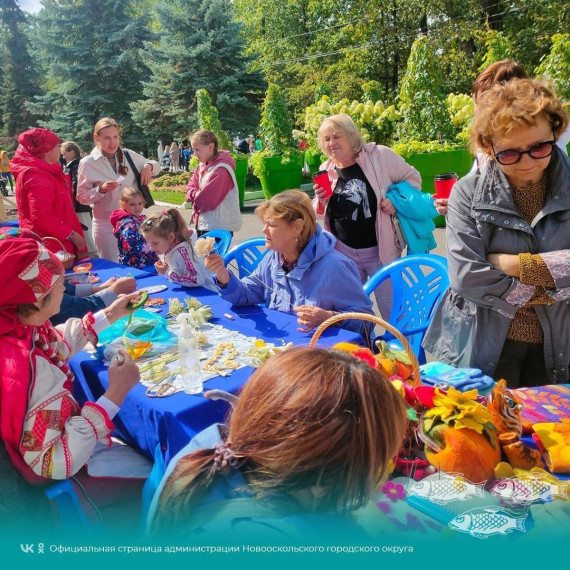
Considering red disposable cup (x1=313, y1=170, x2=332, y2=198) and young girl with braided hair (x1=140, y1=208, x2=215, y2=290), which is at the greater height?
red disposable cup (x1=313, y1=170, x2=332, y2=198)

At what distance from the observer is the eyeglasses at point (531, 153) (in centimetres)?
184

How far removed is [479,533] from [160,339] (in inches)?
70.5

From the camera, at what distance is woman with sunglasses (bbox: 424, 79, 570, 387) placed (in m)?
1.85

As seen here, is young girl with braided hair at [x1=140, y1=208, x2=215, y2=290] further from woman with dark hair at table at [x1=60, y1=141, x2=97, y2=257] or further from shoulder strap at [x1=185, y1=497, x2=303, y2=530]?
woman with dark hair at table at [x1=60, y1=141, x2=97, y2=257]

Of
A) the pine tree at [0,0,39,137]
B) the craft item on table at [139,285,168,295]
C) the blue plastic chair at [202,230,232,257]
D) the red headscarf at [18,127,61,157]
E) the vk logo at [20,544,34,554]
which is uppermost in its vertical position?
the pine tree at [0,0,39,137]

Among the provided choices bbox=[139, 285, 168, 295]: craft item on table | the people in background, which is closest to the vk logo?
bbox=[139, 285, 168, 295]: craft item on table

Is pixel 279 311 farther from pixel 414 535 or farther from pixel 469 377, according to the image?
pixel 414 535

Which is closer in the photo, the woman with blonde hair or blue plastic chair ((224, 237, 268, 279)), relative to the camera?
blue plastic chair ((224, 237, 268, 279))

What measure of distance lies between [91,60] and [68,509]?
23989 millimetres

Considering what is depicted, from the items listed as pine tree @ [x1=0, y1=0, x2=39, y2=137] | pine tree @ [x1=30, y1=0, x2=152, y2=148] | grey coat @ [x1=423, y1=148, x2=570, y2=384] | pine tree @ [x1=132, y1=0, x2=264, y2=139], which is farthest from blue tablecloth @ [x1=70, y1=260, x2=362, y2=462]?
pine tree @ [x1=0, y1=0, x2=39, y2=137]

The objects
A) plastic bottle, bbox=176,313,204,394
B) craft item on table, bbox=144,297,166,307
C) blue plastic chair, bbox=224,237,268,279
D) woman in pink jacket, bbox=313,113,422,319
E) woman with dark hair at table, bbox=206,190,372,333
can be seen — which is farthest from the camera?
blue plastic chair, bbox=224,237,268,279

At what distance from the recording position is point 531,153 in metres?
1.85

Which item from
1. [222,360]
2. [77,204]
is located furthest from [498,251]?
[77,204]

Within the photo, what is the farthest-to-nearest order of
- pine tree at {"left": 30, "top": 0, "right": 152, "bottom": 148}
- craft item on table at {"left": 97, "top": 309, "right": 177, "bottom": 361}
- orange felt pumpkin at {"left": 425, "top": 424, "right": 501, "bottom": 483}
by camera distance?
pine tree at {"left": 30, "top": 0, "right": 152, "bottom": 148} → craft item on table at {"left": 97, "top": 309, "right": 177, "bottom": 361} → orange felt pumpkin at {"left": 425, "top": 424, "right": 501, "bottom": 483}
